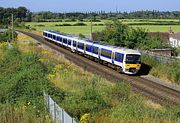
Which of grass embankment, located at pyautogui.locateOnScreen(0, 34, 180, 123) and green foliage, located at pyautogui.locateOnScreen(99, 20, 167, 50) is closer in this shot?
grass embankment, located at pyautogui.locateOnScreen(0, 34, 180, 123)

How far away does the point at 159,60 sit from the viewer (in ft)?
124

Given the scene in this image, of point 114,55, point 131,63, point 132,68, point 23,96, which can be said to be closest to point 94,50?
point 114,55

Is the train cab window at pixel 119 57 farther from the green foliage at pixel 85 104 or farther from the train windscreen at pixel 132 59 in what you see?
the green foliage at pixel 85 104

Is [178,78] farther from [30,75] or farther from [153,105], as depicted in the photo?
[30,75]

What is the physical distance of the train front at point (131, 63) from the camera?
113 feet

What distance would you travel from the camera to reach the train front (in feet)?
113

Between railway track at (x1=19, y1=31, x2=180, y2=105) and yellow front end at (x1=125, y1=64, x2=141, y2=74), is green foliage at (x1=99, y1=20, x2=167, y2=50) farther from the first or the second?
yellow front end at (x1=125, y1=64, x2=141, y2=74)

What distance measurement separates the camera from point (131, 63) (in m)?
34.4

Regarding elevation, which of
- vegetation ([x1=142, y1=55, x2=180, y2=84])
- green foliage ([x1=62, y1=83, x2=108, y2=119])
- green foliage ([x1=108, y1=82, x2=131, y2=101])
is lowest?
vegetation ([x1=142, y1=55, x2=180, y2=84])

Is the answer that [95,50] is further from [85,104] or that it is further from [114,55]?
[85,104]

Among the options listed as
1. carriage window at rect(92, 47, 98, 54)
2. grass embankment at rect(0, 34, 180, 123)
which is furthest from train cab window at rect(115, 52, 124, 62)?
carriage window at rect(92, 47, 98, 54)

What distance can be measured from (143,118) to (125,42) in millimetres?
43822

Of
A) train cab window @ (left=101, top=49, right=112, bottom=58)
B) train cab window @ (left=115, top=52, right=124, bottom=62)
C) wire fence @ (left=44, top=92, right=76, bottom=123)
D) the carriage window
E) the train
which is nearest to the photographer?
wire fence @ (left=44, top=92, right=76, bottom=123)

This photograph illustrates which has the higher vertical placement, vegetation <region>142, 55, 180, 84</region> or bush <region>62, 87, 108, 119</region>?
bush <region>62, 87, 108, 119</region>
